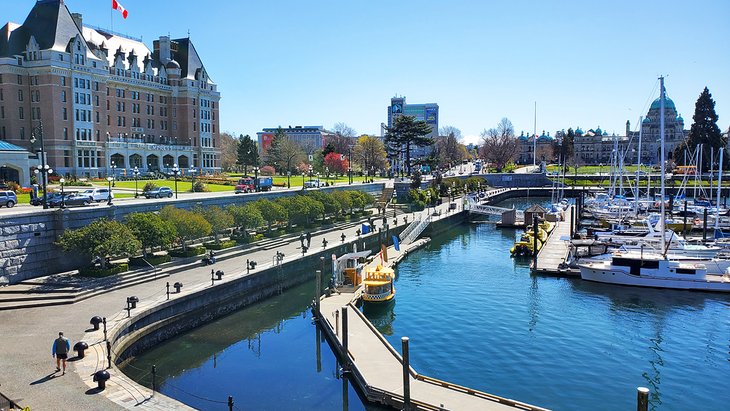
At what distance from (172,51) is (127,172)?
30601mm

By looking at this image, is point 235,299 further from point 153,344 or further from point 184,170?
point 184,170

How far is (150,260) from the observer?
37.7 metres

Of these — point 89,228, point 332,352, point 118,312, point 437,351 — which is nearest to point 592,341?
point 437,351

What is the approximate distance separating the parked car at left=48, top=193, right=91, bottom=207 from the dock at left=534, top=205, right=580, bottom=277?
3732 centimetres

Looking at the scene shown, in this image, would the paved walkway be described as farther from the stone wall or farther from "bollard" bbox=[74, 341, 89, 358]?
the stone wall

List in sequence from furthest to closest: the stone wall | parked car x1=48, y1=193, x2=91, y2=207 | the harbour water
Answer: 1. parked car x1=48, y1=193, x2=91, y2=207
2. the stone wall
3. the harbour water

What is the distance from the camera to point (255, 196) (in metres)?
56.8

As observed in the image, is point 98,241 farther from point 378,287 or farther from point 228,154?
point 228,154

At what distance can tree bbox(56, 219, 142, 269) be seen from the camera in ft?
110

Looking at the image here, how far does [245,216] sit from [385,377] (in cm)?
2796

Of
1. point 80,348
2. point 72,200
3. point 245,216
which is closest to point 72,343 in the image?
point 80,348

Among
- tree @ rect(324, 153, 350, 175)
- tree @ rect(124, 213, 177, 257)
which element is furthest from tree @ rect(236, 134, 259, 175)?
tree @ rect(124, 213, 177, 257)

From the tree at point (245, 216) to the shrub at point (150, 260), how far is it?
9.34 m

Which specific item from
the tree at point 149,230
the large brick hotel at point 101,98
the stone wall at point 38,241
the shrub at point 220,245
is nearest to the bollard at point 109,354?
the stone wall at point 38,241
